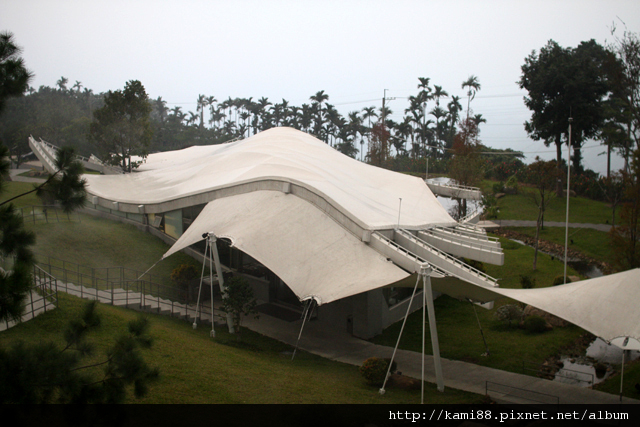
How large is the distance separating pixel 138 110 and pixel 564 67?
4489cm

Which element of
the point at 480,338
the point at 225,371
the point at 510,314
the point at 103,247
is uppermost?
the point at 103,247

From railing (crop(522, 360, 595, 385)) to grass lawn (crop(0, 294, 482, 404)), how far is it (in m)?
3.75

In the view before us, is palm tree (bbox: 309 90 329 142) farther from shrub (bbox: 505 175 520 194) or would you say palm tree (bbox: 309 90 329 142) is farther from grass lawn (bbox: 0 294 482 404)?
grass lawn (bbox: 0 294 482 404)

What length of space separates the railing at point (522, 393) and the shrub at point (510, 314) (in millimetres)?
6824

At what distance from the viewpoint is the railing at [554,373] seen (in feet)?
51.9

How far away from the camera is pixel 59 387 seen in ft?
20.7

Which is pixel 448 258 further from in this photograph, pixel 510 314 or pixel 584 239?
pixel 584 239

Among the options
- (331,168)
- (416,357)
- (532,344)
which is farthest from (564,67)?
(416,357)

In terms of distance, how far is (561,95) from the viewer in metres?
51.0

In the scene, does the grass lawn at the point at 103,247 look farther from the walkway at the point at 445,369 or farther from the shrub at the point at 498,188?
the shrub at the point at 498,188

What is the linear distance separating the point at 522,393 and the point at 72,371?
13.0 meters

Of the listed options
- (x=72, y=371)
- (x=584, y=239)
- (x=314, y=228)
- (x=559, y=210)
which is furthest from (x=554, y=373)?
(x=559, y=210)

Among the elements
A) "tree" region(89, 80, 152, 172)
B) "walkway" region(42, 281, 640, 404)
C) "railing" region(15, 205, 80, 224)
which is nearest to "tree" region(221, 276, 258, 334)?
"walkway" region(42, 281, 640, 404)

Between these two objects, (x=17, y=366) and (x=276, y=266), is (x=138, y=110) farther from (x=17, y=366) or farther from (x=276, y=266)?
(x=17, y=366)
